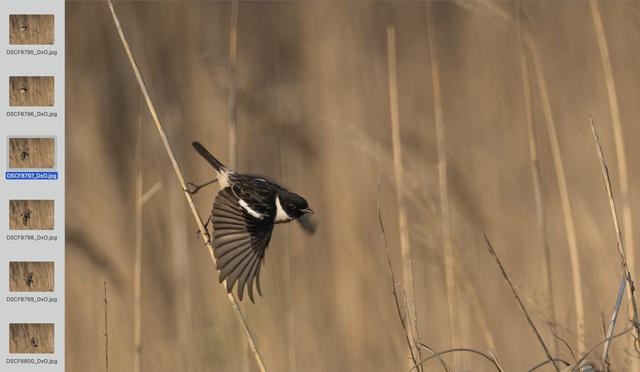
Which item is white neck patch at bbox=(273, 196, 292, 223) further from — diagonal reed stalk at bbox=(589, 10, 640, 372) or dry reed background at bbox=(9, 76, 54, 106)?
diagonal reed stalk at bbox=(589, 10, 640, 372)

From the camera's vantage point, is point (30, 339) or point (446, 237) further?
point (446, 237)

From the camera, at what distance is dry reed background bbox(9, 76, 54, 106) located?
223 centimetres

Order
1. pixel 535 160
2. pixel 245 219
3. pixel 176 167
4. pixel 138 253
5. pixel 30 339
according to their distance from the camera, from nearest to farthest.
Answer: pixel 176 167, pixel 30 339, pixel 245 219, pixel 138 253, pixel 535 160

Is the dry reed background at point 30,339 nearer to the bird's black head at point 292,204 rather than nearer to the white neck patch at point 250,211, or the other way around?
the white neck patch at point 250,211

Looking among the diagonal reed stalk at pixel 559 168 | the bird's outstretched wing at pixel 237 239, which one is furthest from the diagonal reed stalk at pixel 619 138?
the bird's outstretched wing at pixel 237 239

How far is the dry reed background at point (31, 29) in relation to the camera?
7.42 ft

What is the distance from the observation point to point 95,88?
169 inches

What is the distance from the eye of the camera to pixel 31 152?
2246mm

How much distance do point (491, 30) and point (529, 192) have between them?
1362 mm

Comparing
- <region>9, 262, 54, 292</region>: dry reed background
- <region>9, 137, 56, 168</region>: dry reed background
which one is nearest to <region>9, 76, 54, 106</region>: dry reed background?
<region>9, 137, 56, 168</region>: dry reed background

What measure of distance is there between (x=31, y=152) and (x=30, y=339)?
480 mm

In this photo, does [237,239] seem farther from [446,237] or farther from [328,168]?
[328,168]

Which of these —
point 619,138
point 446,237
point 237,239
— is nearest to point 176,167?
point 237,239

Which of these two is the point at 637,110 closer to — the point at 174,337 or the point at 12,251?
the point at 174,337
